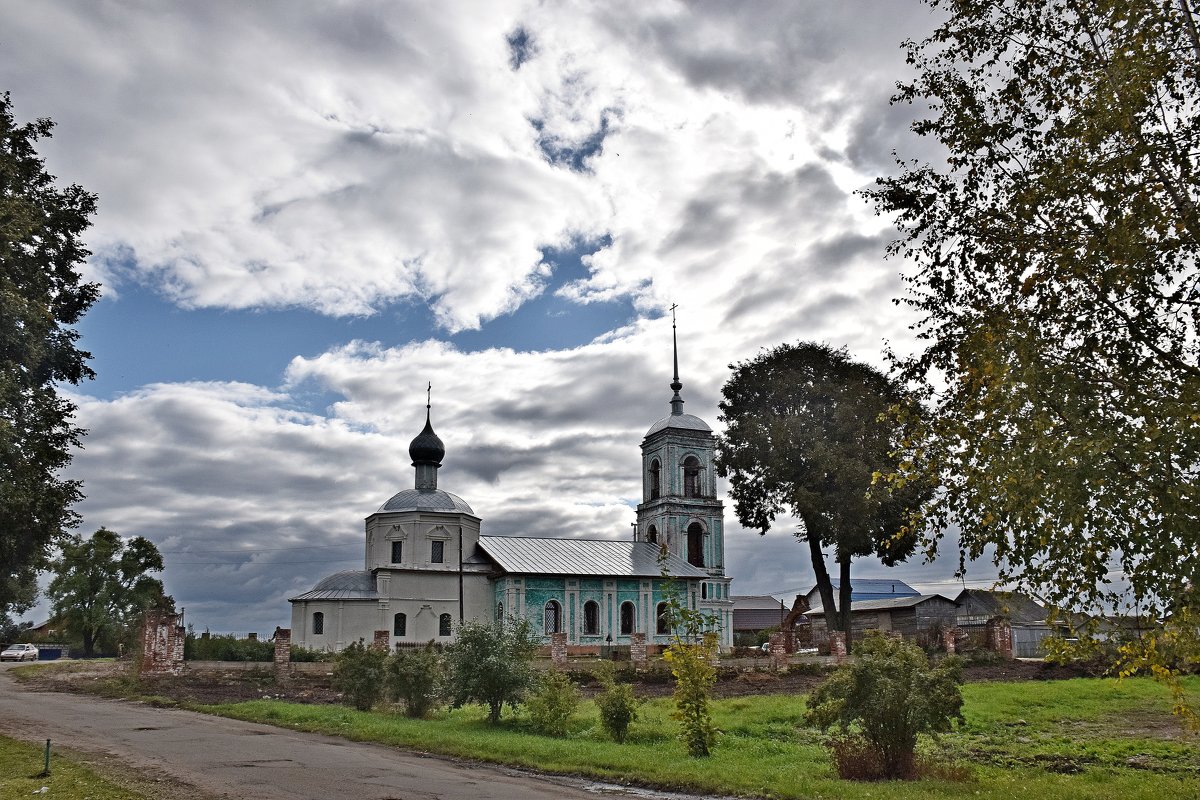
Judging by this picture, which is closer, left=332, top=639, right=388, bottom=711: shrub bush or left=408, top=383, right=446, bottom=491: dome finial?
left=332, top=639, right=388, bottom=711: shrub bush

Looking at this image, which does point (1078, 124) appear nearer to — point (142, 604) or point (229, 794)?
point (229, 794)

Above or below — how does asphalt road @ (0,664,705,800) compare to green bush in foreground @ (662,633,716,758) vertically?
below

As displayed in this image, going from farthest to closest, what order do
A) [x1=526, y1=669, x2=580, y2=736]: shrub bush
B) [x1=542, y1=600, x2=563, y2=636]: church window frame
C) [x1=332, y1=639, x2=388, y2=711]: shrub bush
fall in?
[x1=542, y1=600, x2=563, y2=636]: church window frame → [x1=332, y1=639, x2=388, y2=711]: shrub bush → [x1=526, y1=669, x2=580, y2=736]: shrub bush

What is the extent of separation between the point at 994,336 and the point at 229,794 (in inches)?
375

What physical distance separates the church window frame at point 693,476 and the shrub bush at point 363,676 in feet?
100

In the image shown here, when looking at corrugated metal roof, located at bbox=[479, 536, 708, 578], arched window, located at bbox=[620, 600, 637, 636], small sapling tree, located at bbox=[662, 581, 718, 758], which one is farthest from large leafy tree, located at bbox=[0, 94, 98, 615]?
arched window, located at bbox=[620, 600, 637, 636]

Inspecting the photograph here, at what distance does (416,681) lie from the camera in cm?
2005

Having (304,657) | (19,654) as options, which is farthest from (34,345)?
(19,654)

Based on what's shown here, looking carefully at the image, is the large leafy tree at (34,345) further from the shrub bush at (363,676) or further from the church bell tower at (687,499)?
the church bell tower at (687,499)

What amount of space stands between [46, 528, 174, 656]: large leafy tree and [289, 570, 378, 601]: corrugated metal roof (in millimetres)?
14672

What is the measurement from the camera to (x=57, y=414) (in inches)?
635

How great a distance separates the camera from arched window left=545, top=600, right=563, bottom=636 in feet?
145

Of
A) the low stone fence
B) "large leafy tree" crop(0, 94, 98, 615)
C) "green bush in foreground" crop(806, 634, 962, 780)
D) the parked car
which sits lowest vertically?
the parked car

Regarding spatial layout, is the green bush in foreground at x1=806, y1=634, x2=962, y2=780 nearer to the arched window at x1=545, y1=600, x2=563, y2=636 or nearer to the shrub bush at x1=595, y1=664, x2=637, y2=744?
the shrub bush at x1=595, y1=664, x2=637, y2=744
